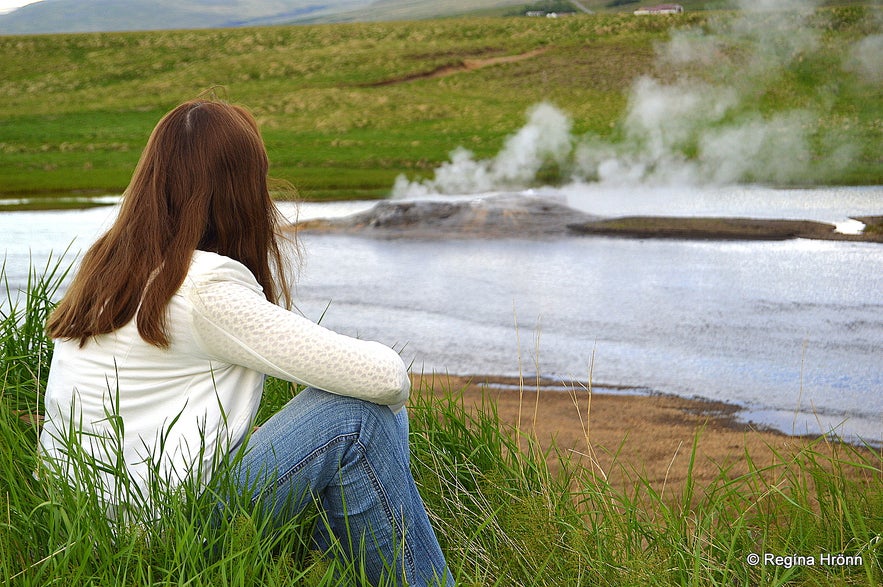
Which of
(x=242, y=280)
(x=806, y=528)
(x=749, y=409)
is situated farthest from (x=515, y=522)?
(x=749, y=409)

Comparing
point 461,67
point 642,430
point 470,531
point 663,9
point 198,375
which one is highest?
point 663,9

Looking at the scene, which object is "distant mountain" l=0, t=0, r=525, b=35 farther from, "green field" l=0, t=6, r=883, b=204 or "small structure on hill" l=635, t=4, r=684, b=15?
"small structure on hill" l=635, t=4, r=684, b=15

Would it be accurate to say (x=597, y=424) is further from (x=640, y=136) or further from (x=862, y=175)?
(x=640, y=136)

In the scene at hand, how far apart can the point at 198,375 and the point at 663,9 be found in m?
6.39

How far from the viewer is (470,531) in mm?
1513

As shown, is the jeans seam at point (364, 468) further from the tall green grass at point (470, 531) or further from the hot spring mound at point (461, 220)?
the hot spring mound at point (461, 220)

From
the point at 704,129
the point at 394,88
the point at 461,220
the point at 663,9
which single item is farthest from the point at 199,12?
the point at 704,129

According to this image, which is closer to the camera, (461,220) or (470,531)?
(470,531)

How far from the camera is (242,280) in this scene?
113 cm

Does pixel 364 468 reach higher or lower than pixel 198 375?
lower

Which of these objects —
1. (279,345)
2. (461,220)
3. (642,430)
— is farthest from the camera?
(461,220)

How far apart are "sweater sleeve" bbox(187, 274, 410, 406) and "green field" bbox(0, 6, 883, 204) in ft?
15.9

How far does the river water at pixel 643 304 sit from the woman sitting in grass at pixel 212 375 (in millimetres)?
1397

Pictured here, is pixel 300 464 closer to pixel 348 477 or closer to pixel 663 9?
pixel 348 477
